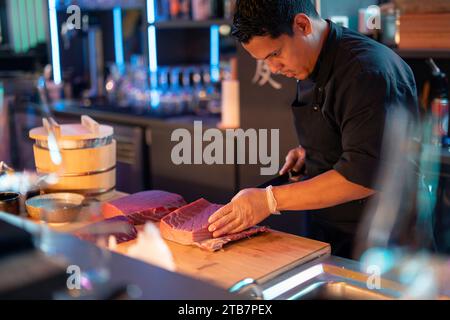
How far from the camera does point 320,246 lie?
1.73 metres

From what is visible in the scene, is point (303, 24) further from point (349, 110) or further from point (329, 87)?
point (349, 110)

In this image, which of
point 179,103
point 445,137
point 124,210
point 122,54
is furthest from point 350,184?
point 122,54

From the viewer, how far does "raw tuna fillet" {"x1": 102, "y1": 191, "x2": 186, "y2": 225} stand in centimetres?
196

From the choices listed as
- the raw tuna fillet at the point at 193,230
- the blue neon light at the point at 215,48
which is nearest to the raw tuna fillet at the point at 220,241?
the raw tuna fillet at the point at 193,230

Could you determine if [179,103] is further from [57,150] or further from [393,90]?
[393,90]

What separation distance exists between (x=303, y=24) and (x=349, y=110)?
313mm

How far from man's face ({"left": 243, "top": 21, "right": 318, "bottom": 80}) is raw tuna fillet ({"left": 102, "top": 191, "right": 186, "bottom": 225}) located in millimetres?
582

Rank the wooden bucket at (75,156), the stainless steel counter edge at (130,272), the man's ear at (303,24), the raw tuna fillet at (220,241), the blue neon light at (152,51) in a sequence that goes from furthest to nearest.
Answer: the blue neon light at (152,51) < the wooden bucket at (75,156) < the man's ear at (303,24) < the raw tuna fillet at (220,241) < the stainless steel counter edge at (130,272)

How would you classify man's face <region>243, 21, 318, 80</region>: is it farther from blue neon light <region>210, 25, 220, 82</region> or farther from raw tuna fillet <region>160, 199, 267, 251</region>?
blue neon light <region>210, 25, 220, 82</region>

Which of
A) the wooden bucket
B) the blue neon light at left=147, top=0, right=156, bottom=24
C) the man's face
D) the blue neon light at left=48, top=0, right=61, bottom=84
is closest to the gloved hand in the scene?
the man's face

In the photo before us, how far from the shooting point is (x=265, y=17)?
1.78 m

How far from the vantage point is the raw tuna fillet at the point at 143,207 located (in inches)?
77.3

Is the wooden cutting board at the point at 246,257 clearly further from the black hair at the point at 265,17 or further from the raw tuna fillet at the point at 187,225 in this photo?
the black hair at the point at 265,17

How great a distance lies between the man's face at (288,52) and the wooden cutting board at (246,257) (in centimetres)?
55
